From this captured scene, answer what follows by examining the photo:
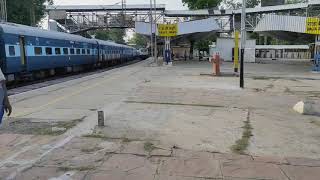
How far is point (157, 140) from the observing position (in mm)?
8695

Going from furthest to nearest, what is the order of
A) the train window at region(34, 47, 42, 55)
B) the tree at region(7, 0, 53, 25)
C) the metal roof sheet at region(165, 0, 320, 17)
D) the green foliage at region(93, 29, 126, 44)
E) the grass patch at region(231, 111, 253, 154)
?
the green foliage at region(93, 29, 126, 44)
the metal roof sheet at region(165, 0, 320, 17)
the tree at region(7, 0, 53, 25)
the train window at region(34, 47, 42, 55)
the grass patch at region(231, 111, 253, 154)

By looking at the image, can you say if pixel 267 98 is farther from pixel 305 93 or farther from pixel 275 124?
pixel 275 124

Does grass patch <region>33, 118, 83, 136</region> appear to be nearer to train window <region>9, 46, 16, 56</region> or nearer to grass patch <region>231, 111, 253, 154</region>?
grass patch <region>231, 111, 253, 154</region>

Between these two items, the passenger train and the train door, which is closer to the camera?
the passenger train

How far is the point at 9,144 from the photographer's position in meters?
8.15

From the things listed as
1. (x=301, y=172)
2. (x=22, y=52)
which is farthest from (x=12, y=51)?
(x=301, y=172)

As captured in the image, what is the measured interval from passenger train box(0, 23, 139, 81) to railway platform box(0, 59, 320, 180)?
19.5ft

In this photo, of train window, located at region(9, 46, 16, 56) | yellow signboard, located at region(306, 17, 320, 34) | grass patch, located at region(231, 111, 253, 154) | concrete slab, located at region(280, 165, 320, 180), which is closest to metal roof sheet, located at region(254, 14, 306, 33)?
yellow signboard, located at region(306, 17, 320, 34)

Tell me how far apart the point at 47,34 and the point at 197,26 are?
24.8 meters

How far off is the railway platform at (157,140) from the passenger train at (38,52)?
594 centimetres

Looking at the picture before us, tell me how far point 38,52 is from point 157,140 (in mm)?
17281

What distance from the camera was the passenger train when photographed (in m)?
20.5

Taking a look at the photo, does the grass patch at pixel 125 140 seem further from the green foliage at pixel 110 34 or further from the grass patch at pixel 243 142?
the green foliage at pixel 110 34

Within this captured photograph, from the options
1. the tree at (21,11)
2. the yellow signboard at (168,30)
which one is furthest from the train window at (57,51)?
the tree at (21,11)
